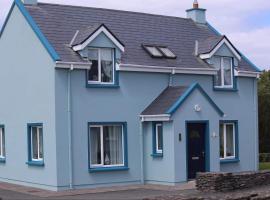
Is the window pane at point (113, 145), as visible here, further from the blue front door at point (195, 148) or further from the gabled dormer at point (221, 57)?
the gabled dormer at point (221, 57)

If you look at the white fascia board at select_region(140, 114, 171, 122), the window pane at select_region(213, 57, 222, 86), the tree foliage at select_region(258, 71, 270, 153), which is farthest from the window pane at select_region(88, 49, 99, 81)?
the tree foliage at select_region(258, 71, 270, 153)

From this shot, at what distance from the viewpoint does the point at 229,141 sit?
95.5ft

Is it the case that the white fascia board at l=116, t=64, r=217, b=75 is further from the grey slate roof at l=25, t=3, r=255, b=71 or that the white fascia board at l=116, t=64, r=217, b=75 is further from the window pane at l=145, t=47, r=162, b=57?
the window pane at l=145, t=47, r=162, b=57

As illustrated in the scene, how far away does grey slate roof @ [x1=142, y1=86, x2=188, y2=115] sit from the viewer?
2558 cm

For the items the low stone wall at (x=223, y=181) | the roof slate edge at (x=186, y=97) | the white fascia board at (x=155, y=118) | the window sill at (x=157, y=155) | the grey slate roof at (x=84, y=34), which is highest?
the grey slate roof at (x=84, y=34)

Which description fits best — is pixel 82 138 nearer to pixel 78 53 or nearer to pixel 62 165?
pixel 62 165

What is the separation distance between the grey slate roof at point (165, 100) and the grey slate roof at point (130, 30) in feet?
4.06

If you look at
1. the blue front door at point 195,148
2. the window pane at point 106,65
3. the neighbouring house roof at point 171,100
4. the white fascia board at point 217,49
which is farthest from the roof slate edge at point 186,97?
the white fascia board at point 217,49

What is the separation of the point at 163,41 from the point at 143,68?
316 centimetres

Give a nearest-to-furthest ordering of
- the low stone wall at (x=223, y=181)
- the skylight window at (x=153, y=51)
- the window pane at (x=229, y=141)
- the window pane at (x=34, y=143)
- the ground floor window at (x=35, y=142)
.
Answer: the low stone wall at (x=223, y=181)
the ground floor window at (x=35, y=142)
the window pane at (x=34, y=143)
the skylight window at (x=153, y=51)
the window pane at (x=229, y=141)

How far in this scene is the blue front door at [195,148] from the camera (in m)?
26.1

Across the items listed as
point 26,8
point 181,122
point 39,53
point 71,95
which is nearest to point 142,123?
point 181,122

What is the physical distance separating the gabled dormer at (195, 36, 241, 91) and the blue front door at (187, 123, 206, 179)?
10.1ft

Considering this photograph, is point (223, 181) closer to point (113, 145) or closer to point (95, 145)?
point (113, 145)
